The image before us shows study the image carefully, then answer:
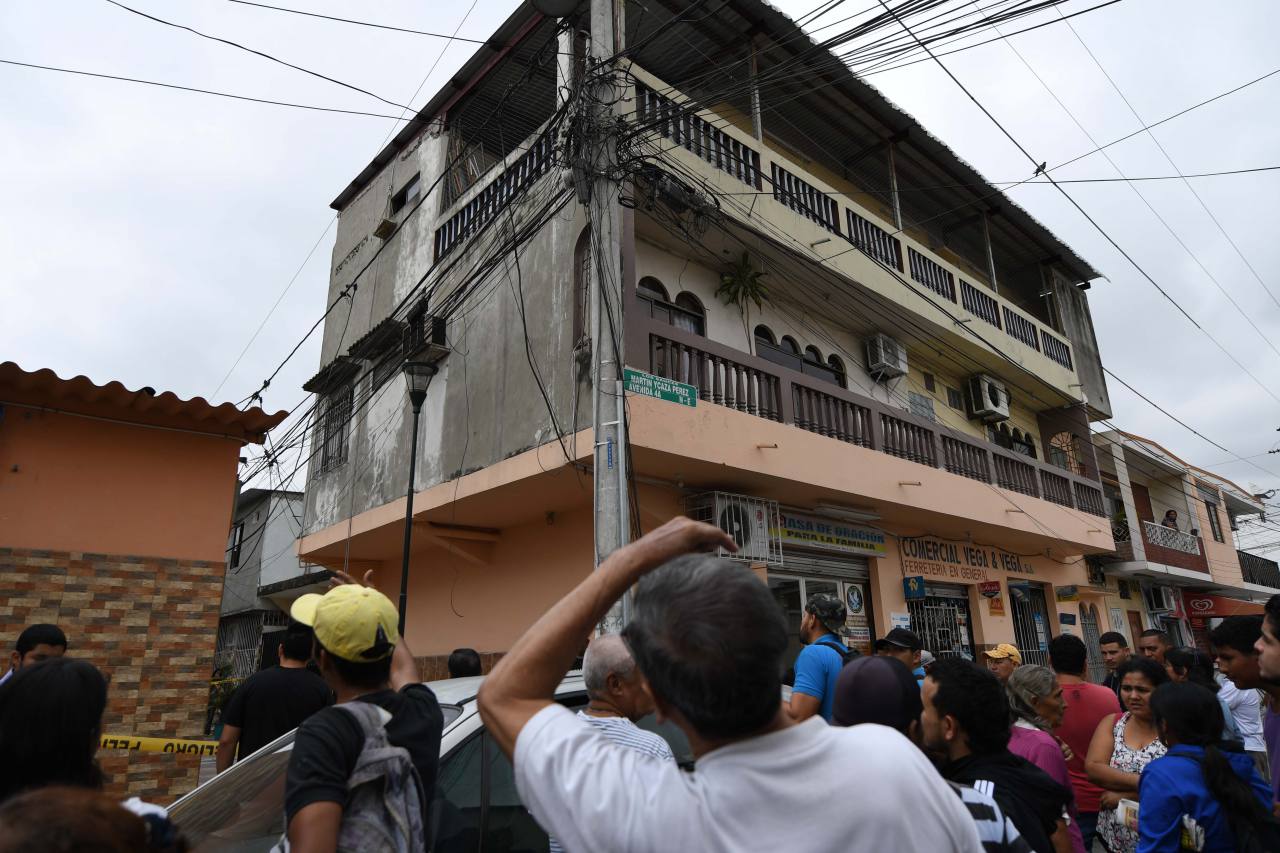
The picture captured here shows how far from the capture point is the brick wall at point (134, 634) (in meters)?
5.41

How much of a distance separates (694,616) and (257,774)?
105 inches

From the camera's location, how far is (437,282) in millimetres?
10773

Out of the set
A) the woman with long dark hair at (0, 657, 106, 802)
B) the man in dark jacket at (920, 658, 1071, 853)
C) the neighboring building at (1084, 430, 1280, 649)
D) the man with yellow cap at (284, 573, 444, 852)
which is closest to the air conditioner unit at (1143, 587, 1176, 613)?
the neighboring building at (1084, 430, 1280, 649)

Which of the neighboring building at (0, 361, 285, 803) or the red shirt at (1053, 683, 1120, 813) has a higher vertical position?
the neighboring building at (0, 361, 285, 803)

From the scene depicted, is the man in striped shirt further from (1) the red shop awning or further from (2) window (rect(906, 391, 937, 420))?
(1) the red shop awning

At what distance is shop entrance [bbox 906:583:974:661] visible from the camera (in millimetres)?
11336

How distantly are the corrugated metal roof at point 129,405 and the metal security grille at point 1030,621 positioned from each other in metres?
12.6

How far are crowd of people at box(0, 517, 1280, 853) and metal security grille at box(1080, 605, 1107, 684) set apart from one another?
13.9 metres

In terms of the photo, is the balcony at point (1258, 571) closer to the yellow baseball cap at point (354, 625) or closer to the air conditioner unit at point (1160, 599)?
the air conditioner unit at point (1160, 599)

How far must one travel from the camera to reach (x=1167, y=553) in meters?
18.1

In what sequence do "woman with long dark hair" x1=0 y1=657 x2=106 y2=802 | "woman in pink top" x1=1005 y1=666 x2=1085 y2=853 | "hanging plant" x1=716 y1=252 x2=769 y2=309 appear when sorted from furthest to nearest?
"hanging plant" x1=716 y1=252 x2=769 y2=309
"woman in pink top" x1=1005 y1=666 x2=1085 y2=853
"woman with long dark hair" x1=0 y1=657 x2=106 y2=802

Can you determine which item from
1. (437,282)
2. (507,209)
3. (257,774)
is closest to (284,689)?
(257,774)

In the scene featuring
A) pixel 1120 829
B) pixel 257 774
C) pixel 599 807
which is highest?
pixel 599 807

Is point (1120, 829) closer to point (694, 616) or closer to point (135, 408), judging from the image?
point (694, 616)
